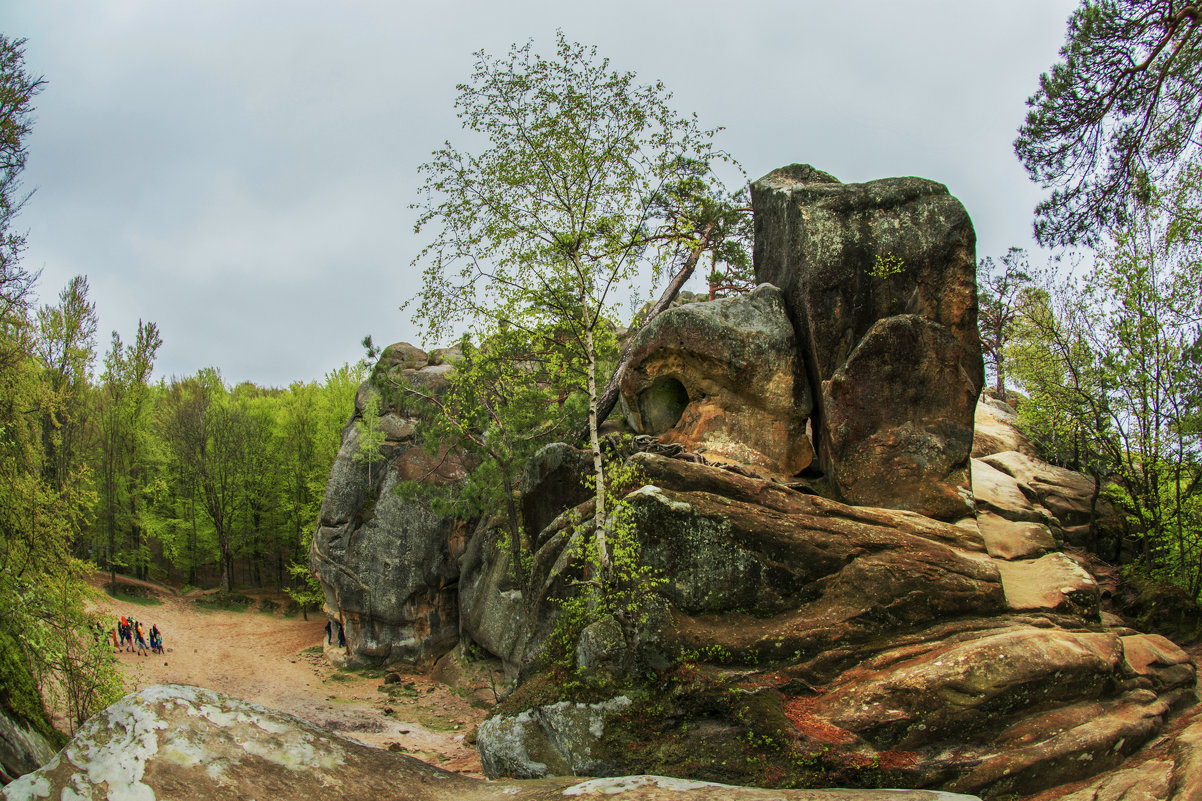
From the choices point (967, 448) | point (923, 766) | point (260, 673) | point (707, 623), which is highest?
point (967, 448)

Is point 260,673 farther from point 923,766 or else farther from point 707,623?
point 923,766

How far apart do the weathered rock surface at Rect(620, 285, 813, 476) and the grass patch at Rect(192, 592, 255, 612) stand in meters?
30.7

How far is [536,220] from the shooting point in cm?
1317

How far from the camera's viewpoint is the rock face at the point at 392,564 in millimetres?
28672

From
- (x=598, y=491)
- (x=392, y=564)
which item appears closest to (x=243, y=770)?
(x=598, y=491)

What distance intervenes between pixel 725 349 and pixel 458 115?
7688 millimetres

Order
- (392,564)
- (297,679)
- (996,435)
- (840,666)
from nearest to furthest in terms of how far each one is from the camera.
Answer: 1. (840,666)
2. (996,435)
3. (297,679)
4. (392,564)

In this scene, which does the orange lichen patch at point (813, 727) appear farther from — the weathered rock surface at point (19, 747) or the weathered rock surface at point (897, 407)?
the weathered rock surface at point (19, 747)

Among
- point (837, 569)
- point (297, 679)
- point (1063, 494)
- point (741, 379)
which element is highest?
point (741, 379)

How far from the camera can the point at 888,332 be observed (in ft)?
49.9

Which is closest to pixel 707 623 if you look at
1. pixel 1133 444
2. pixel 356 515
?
pixel 1133 444

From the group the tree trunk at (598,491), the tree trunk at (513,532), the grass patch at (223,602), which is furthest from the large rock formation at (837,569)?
the grass patch at (223,602)

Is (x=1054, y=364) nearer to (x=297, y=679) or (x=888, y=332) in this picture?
(x=888, y=332)

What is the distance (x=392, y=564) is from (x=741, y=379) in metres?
18.3
